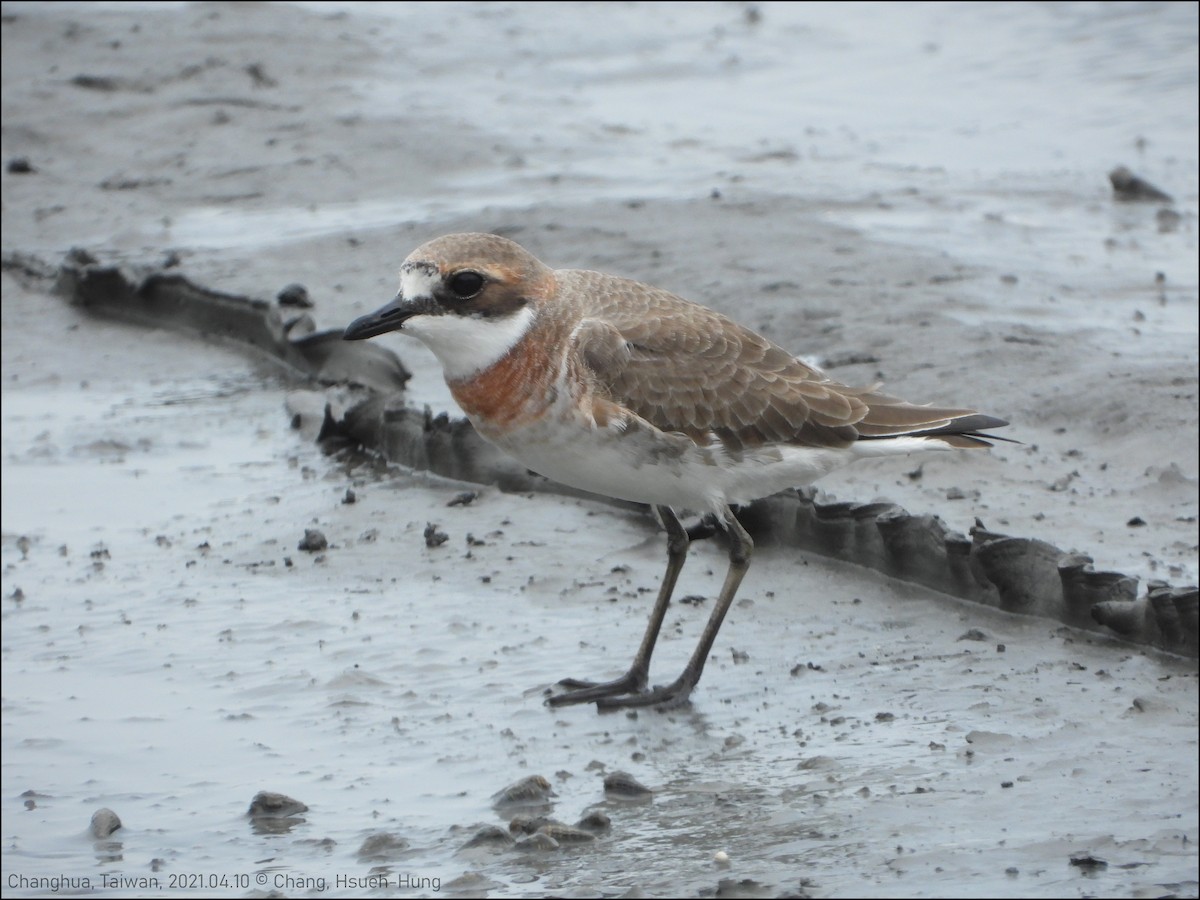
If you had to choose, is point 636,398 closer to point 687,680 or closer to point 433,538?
point 687,680

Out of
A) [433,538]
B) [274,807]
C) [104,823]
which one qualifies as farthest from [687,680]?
[104,823]

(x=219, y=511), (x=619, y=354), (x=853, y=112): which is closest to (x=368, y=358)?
(x=219, y=511)

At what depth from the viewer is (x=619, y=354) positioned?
6297mm

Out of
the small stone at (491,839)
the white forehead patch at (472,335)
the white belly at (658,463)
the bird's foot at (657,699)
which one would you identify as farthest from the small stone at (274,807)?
the white forehead patch at (472,335)

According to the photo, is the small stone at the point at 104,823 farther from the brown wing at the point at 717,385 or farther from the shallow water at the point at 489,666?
the brown wing at the point at 717,385

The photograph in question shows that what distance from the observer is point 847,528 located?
748cm

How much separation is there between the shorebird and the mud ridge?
0.59m

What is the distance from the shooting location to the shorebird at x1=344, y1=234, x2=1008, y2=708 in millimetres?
6102

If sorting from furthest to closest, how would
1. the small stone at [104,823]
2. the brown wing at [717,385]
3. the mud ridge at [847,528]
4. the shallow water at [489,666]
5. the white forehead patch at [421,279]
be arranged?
the mud ridge at [847,528], the brown wing at [717,385], the white forehead patch at [421,279], the small stone at [104,823], the shallow water at [489,666]

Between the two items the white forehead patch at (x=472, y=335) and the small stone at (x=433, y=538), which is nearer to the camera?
the white forehead patch at (x=472, y=335)

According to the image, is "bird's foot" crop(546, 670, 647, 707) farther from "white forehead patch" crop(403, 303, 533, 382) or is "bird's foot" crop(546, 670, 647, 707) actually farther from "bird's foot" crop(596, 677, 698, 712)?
"white forehead patch" crop(403, 303, 533, 382)

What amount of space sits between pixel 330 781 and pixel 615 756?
39.5 inches

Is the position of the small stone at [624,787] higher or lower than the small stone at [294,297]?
→ lower

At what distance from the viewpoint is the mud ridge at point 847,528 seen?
651 centimetres
